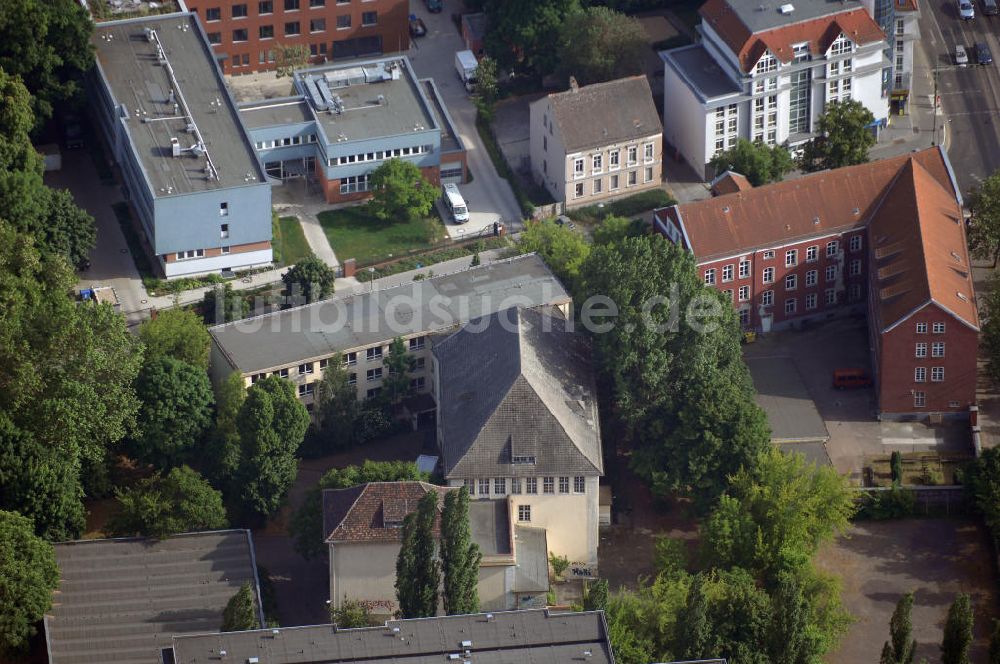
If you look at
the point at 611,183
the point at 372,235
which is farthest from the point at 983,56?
the point at 372,235

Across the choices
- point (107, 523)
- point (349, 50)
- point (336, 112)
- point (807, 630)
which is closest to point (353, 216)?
point (336, 112)

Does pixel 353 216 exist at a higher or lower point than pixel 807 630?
higher

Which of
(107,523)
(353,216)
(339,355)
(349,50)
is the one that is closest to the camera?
(107,523)

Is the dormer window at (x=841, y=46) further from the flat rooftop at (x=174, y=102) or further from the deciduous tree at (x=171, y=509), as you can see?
the deciduous tree at (x=171, y=509)

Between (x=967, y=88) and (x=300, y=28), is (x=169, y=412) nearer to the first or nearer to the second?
(x=300, y=28)

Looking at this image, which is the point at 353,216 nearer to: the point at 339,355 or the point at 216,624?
the point at 339,355

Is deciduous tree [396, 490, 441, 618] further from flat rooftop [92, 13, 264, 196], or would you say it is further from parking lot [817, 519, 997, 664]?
flat rooftop [92, 13, 264, 196]
